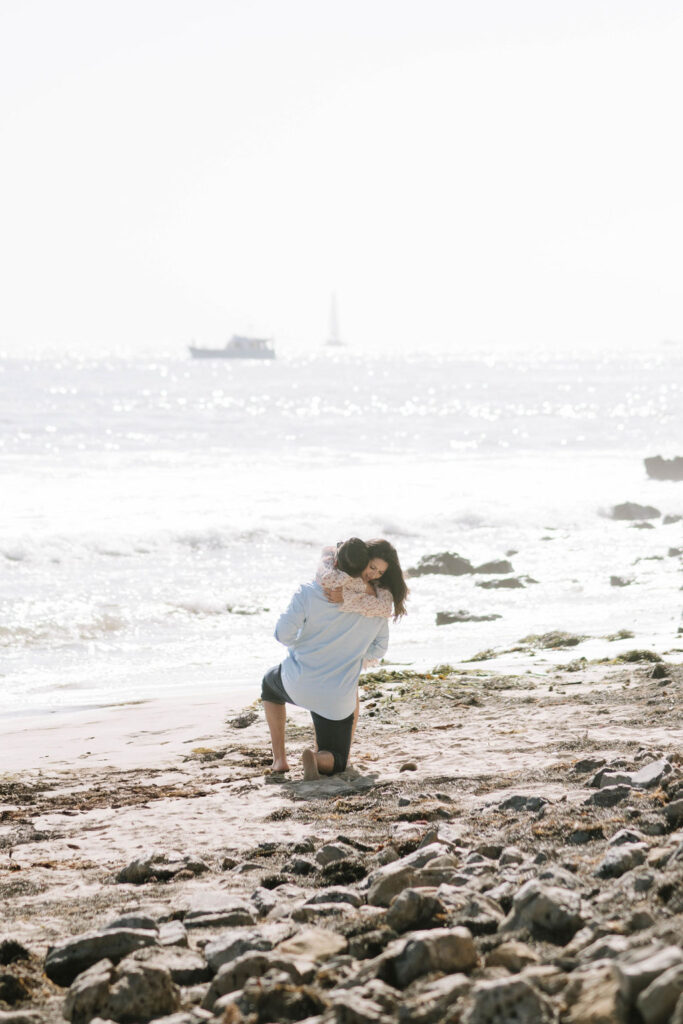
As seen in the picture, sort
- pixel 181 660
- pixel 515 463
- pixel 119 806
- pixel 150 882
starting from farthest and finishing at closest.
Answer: pixel 515 463, pixel 181 660, pixel 119 806, pixel 150 882

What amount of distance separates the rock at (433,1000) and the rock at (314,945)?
0.48m

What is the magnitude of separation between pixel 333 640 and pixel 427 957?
3396 mm

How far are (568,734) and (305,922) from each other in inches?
130

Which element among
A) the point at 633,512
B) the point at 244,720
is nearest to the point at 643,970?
the point at 244,720

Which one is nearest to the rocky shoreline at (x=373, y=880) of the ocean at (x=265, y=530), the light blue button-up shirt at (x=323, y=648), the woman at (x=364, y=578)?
the light blue button-up shirt at (x=323, y=648)

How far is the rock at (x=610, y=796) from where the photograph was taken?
4699 mm

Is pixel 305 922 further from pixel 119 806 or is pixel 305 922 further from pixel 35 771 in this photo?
pixel 35 771

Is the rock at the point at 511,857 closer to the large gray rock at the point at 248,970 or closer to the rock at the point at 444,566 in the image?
the large gray rock at the point at 248,970

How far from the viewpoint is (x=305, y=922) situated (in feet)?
12.1

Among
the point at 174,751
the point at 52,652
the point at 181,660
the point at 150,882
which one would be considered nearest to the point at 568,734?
the point at 174,751

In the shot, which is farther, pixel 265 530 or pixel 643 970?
pixel 265 530

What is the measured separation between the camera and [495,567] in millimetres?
16906

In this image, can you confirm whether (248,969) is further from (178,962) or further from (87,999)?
(87,999)

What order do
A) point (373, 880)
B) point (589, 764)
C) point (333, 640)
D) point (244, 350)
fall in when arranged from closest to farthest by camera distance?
point (373, 880) → point (589, 764) → point (333, 640) → point (244, 350)
